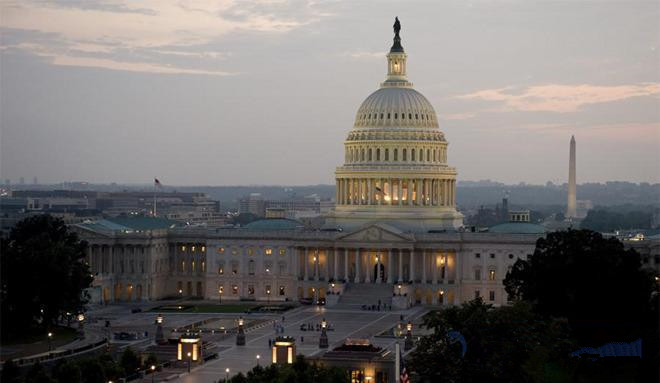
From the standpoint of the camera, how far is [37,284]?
135 m

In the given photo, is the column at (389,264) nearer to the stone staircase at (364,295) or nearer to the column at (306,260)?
the stone staircase at (364,295)

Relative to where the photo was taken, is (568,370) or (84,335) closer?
(568,370)

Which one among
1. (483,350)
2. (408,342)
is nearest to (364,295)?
(408,342)

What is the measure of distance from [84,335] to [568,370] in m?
46.1

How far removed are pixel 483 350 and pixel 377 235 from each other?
8830 cm

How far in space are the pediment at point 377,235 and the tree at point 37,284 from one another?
51823mm

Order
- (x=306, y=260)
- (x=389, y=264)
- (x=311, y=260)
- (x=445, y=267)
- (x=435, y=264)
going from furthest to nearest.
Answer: (x=311, y=260), (x=306, y=260), (x=389, y=264), (x=435, y=264), (x=445, y=267)

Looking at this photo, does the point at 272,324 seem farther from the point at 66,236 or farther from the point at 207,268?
the point at 207,268

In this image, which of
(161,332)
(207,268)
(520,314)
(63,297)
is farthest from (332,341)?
(207,268)

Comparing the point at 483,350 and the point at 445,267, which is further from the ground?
the point at 445,267

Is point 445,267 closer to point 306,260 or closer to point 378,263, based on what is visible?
point 378,263

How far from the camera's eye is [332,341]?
137000 millimetres

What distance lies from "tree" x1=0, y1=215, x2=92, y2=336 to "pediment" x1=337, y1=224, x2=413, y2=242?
51823mm

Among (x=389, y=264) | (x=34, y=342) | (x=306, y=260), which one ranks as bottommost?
(x=34, y=342)
